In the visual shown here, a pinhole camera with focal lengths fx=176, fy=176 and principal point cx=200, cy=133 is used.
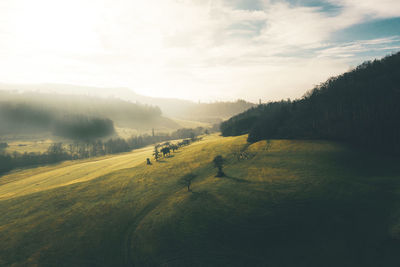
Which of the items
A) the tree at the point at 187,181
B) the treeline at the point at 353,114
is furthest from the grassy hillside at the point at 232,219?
the treeline at the point at 353,114

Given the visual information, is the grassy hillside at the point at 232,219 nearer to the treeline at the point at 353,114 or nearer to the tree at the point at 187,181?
the tree at the point at 187,181

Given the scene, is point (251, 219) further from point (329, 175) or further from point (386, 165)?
point (386, 165)

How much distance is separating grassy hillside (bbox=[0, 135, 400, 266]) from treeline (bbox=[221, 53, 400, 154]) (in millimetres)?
13261

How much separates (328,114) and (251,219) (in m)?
76.0

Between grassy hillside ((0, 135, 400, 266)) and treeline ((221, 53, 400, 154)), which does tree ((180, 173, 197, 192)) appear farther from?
treeline ((221, 53, 400, 154))

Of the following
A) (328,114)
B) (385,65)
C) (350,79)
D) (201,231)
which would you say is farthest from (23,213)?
(385,65)

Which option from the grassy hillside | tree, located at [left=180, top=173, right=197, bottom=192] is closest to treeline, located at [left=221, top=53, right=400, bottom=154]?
the grassy hillside

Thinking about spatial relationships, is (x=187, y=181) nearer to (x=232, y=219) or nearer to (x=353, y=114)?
(x=232, y=219)

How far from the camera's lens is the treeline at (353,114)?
223 feet

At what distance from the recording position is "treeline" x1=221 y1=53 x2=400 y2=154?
6788cm

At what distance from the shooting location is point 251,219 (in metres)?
42.1

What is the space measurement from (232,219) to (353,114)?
7724 centimetres

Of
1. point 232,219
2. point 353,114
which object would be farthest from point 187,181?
point 353,114

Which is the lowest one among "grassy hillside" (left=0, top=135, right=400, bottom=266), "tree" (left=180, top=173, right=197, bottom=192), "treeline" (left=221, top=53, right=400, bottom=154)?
"grassy hillside" (left=0, top=135, right=400, bottom=266)
